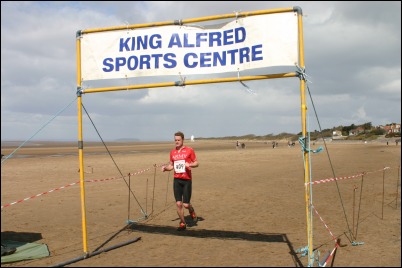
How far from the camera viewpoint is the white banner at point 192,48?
234 inches

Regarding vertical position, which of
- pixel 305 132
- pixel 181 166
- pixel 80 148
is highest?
pixel 305 132

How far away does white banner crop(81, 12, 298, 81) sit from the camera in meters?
5.94

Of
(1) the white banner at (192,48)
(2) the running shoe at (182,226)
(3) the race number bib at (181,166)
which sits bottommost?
(2) the running shoe at (182,226)

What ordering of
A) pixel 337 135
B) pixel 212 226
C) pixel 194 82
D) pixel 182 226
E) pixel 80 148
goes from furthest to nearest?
1. pixel 337 135
2. pixel 212 226
3. pixel 182 226
4. pixel 80 148
5. pixel 194 82

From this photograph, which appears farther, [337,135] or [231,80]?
[337,135]

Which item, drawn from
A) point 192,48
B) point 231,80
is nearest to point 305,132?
point 231,80

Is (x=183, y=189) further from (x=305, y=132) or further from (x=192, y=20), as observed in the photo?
(x=192, y=20)

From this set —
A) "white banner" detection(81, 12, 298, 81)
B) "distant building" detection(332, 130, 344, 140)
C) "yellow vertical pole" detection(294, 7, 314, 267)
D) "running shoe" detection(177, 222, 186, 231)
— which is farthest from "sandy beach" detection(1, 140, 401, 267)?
"distant building" detection(332, 130, 344, 140)

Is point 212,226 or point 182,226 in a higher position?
point 182,226

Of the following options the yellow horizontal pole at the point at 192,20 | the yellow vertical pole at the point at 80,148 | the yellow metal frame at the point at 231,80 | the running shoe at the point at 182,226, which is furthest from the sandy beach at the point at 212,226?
the yellow horizontal pole at the point at 192,20

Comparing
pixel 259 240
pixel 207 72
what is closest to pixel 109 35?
pixel 207 72

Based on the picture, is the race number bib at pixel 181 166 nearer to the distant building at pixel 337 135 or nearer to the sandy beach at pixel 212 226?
the sandy beach at pixel 212 226

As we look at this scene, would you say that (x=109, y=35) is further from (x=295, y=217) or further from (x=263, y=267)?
(x=295, y=217)

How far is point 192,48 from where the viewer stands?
254 inches
